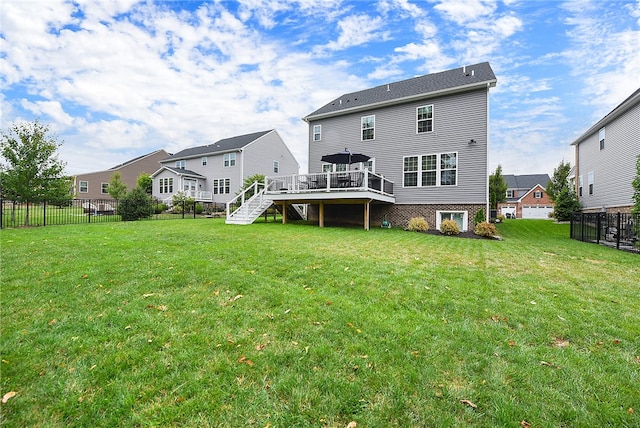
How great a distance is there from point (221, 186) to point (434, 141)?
72.2 feet

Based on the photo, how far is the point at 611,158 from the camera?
16594 mm

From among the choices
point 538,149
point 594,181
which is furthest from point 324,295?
point 538,149

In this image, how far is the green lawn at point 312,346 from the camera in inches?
84.2

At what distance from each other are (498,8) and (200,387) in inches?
613

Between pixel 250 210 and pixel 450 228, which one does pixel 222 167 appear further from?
pixel 450 228

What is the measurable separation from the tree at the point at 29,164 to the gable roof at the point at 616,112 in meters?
27.8

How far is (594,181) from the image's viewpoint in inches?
743

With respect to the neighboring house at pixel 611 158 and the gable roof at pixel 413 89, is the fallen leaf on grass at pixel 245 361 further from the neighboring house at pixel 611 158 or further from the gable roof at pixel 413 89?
the neighboring house at pixel 611 158

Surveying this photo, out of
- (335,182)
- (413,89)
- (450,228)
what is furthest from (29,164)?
(450,228)

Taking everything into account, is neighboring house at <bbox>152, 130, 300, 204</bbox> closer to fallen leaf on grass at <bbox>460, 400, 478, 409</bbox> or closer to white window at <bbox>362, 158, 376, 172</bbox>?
white window at <bbox>362, 158, 376, 172</bbox>

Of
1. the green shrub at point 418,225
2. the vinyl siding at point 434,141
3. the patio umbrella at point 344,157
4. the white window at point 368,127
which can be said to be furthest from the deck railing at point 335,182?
the white window at point 368,127

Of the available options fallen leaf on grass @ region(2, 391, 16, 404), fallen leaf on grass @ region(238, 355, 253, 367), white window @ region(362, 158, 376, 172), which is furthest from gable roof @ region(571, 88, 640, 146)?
fallen leaf on grass @ region(2, 391, 16, 404)

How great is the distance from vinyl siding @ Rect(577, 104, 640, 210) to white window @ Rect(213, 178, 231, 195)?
95.2 feet

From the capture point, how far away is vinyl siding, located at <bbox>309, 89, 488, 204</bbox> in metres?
14.1
